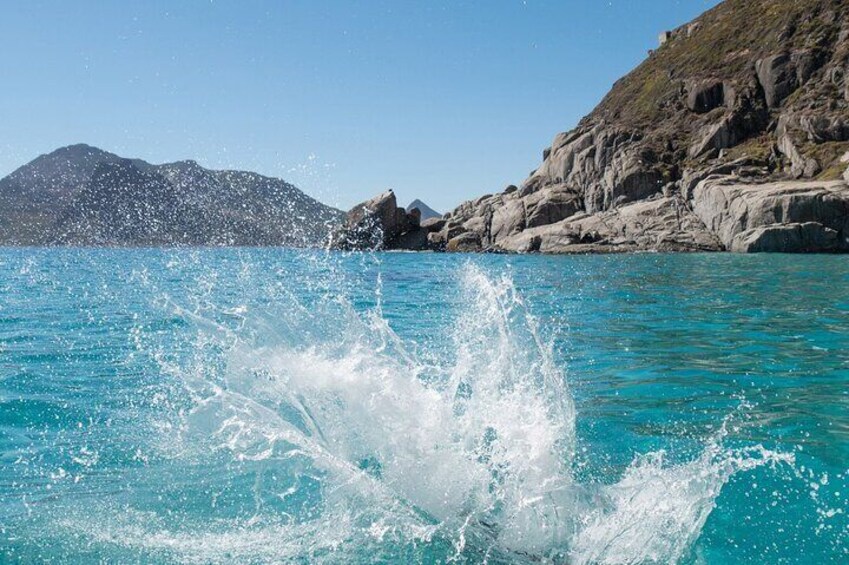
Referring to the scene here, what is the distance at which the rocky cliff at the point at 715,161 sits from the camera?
62.0 meters

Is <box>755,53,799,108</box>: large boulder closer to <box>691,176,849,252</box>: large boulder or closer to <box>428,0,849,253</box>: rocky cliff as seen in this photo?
<box>428,0,849,253</box>: rocky cliff

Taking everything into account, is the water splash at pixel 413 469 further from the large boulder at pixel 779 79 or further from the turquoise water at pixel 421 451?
the large boulder at pixel 779 79

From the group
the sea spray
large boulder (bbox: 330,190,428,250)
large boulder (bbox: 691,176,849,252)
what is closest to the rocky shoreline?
large boulder (bbox: 691,176,849,252)

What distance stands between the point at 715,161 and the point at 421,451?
85221mm

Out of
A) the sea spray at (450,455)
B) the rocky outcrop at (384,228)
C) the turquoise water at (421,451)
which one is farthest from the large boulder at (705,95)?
the sea spray at (450,455)

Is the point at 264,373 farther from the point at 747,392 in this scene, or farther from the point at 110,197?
the point at 110,197

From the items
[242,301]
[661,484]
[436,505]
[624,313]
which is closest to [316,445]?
[436,505]

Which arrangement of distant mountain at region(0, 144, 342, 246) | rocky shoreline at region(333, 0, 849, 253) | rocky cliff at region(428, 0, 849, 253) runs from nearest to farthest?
rocky cliff at region(428, 0, 849, 253)
rocky shoreline at region(333, 0, 849, 253)
distant mountain at region(0, 144, 342, 246)

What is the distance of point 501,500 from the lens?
5953 mm

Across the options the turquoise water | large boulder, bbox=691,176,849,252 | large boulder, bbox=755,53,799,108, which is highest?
large boulder, bbox=755,53,799,108

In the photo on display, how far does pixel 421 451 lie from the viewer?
21.5 feet

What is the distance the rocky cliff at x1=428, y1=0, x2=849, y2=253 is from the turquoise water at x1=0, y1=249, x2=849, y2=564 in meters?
54.1

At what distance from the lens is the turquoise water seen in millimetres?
5520

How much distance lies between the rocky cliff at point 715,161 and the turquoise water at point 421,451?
54127mm
